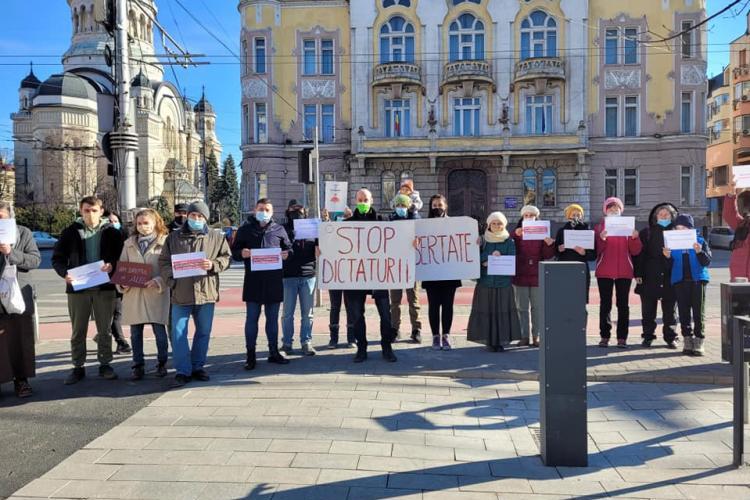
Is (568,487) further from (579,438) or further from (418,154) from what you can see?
(418,154)

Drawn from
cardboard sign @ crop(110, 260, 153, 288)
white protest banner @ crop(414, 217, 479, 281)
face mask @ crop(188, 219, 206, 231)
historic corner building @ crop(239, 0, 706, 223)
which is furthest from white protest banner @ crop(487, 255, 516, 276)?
historic corner building @ crop(239, 0, 706, 223)

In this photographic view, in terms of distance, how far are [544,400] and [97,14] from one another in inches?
420

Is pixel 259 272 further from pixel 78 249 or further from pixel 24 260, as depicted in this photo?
pixel 24 260

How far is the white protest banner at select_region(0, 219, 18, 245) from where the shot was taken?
19.4 feet

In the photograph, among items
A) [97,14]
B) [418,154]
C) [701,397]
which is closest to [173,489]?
[701,397]

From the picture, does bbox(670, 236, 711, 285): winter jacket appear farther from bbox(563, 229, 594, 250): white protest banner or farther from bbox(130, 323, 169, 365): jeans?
bbox(130, 323, 169, 365): jeans

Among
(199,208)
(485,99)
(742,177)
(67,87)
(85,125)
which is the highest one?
(67,87)

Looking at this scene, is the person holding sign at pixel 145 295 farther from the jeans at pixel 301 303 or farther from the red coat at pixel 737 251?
the red coat at pixel 737 251

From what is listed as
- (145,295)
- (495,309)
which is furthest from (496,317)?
(145,295)

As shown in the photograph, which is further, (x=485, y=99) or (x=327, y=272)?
(x=485, y=99)

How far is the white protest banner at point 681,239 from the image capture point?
Answer: 7520 millimetres

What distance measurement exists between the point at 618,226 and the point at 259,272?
4.67m

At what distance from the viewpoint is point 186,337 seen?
652 centimetres

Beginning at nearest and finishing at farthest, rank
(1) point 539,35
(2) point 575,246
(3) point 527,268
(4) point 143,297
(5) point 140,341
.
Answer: (4) point 143,297
(5) point 140,341
(2) point 575,246
(3) point 527,268
(1) point 539,35
